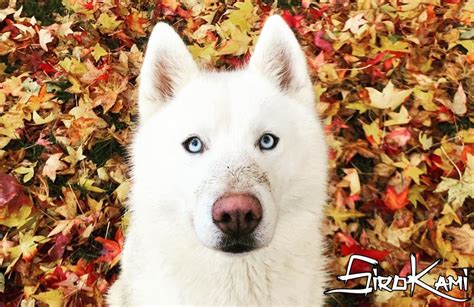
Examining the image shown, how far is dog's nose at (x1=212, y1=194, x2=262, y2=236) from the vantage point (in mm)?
1914

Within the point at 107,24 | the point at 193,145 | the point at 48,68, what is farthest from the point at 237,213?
the point at 107,24

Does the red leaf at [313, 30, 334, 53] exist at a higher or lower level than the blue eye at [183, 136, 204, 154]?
lower

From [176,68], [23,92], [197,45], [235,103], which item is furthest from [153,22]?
[235,103]

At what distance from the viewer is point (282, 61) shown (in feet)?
8.64

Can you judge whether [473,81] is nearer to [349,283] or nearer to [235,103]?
[349,283]

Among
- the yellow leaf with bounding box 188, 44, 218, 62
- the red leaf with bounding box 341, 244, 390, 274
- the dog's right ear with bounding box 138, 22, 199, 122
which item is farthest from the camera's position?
the yellow leaf with bounding box 188, 44, 218, 62

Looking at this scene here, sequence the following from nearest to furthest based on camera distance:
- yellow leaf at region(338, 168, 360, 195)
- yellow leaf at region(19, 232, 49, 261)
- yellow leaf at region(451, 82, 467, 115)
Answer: yellow leaf at region(19, 232, 49, 261), yellow leaf at region(338, 168, 360, 195), yellow leaf at region(451, 82, 467, 115)

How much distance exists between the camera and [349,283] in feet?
9.62

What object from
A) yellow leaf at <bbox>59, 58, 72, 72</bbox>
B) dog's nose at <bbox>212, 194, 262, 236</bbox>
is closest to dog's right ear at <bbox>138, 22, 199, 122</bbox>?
dog's nose at <bbox>212, 194, 262, 236</bbox>

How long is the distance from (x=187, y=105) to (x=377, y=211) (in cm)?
147

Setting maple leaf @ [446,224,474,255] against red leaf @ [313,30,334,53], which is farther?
red leaf @ [313,30,334,53]

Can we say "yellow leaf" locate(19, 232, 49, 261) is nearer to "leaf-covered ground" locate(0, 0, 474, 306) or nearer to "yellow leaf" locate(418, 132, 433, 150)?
"leaf-covered ground" locate(0, 0, 474, 306)

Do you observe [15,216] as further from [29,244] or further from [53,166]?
[53,166]

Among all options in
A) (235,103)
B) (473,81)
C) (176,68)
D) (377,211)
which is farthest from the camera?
(473,81)
